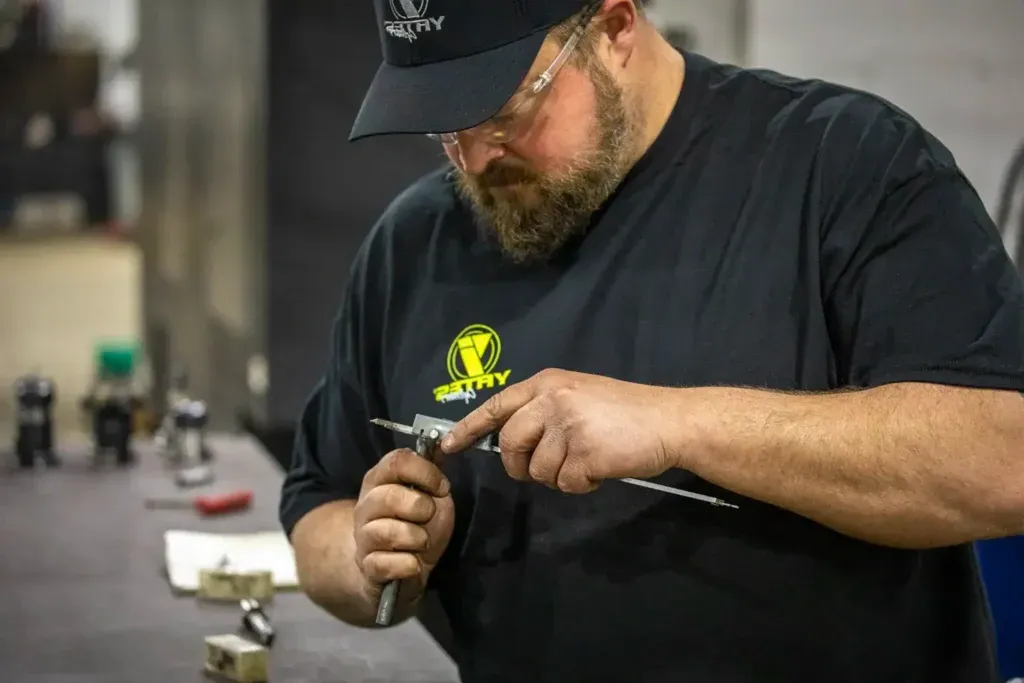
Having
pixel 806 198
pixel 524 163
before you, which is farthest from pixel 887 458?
pixel 524 163

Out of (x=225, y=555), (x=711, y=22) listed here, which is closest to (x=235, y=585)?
(x=225, y=555)

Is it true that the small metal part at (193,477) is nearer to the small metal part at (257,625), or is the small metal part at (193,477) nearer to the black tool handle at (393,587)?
the small metal part at (257,625)

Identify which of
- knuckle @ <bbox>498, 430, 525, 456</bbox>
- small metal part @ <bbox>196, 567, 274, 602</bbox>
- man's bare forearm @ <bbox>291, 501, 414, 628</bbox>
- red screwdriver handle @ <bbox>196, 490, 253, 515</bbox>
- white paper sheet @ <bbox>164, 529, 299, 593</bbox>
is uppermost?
knuckle @ <bbox>498, 430, 525, 456</bbox>

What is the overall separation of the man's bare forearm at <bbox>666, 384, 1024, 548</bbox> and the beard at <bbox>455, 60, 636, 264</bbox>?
28 cm

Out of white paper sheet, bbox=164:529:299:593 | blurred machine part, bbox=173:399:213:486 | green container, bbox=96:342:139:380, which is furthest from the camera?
green container, bbox=96:342:139:380

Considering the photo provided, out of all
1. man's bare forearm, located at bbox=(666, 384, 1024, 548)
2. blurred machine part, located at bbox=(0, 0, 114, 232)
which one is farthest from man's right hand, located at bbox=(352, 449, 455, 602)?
blurred machine part, located at bbox=(0, 0, 114, 232)

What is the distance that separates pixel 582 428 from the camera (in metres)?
1.15

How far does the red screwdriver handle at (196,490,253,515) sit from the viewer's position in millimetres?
2168

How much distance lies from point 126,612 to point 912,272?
111cm

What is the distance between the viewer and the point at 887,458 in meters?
1.14

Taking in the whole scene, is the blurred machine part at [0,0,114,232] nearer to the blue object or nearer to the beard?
the beard

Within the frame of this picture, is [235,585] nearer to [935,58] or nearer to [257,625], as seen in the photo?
[257,625]

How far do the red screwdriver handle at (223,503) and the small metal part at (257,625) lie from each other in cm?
53

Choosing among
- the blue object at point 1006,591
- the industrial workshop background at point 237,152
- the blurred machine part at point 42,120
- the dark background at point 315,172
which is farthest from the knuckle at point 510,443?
the blurred machine part at point 42,120
